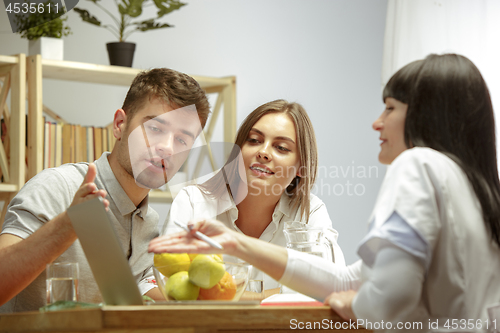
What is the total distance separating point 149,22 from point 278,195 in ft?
3.58

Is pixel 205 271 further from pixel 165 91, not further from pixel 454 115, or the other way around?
pixel 165 91

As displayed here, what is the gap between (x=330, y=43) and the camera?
9.23 ft

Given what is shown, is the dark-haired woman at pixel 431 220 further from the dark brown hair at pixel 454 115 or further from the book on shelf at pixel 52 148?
the book on shelf at pixel 52 148

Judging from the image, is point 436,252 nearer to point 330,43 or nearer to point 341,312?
point 341,312

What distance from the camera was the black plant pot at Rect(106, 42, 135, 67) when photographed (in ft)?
7.29

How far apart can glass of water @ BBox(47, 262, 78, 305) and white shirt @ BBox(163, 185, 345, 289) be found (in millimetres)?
630

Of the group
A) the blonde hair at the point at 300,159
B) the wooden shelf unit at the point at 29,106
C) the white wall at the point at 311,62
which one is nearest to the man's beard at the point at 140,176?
the blonde hair at the point at 300,159

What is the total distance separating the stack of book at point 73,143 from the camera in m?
2.11

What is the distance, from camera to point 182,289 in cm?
76

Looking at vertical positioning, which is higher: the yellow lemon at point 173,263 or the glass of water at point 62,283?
the yellow lemon at point 173,263

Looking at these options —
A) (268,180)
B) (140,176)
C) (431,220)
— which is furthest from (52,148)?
(431,220)

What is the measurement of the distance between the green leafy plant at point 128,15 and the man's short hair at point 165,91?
0.83 m

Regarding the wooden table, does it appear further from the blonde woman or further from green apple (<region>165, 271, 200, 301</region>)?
the blonde woman

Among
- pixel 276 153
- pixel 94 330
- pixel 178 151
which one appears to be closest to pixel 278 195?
pixel 276 153
